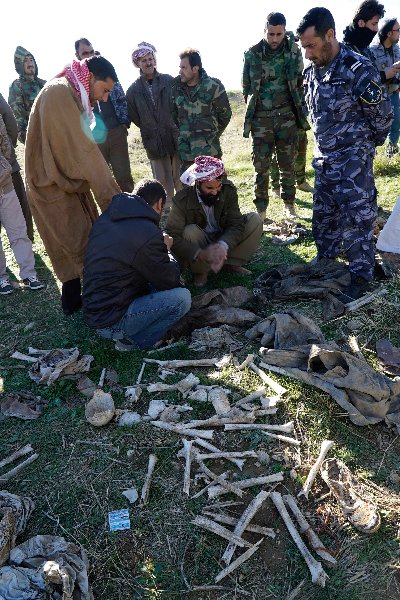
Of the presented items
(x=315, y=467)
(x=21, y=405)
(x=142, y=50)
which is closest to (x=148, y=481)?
(x=315, y=467)

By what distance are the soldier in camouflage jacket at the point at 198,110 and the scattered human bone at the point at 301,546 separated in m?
5.57

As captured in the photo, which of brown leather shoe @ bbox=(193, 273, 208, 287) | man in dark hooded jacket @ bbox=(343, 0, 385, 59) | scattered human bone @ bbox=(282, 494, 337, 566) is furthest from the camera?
man in dark hooded jacket @ bbox=(343, 0, 385, 59)

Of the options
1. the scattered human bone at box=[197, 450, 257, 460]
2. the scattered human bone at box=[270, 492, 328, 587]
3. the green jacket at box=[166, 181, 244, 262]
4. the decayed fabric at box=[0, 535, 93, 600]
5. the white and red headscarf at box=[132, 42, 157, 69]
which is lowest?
the scattered human bone at box=[270, 492, 328, 587]

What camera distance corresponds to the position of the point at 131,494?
129 inches

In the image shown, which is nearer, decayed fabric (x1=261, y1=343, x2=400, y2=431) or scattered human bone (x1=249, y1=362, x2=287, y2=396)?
decayed fabric (x1=261, y1=343, x2=400, y2=431)

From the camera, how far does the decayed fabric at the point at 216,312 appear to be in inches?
198

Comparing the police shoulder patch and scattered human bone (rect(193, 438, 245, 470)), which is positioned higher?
the police shoulder patch

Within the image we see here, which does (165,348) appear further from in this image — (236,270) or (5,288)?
(5,288)

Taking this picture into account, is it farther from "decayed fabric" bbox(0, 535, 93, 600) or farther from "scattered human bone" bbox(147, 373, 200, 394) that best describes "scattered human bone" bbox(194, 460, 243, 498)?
"decayed fabric" bbox(0, 535, 93, 600)

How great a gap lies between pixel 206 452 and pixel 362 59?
4081mm

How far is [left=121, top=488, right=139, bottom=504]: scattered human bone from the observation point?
10.7ft

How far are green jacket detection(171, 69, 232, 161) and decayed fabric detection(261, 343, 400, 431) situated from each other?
441 centimetres

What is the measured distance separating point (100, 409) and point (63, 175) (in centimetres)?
257

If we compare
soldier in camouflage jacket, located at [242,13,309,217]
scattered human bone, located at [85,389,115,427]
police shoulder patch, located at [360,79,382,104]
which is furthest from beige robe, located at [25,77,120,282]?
soldier in camouflage jacket, located at [242,13,309,217]
